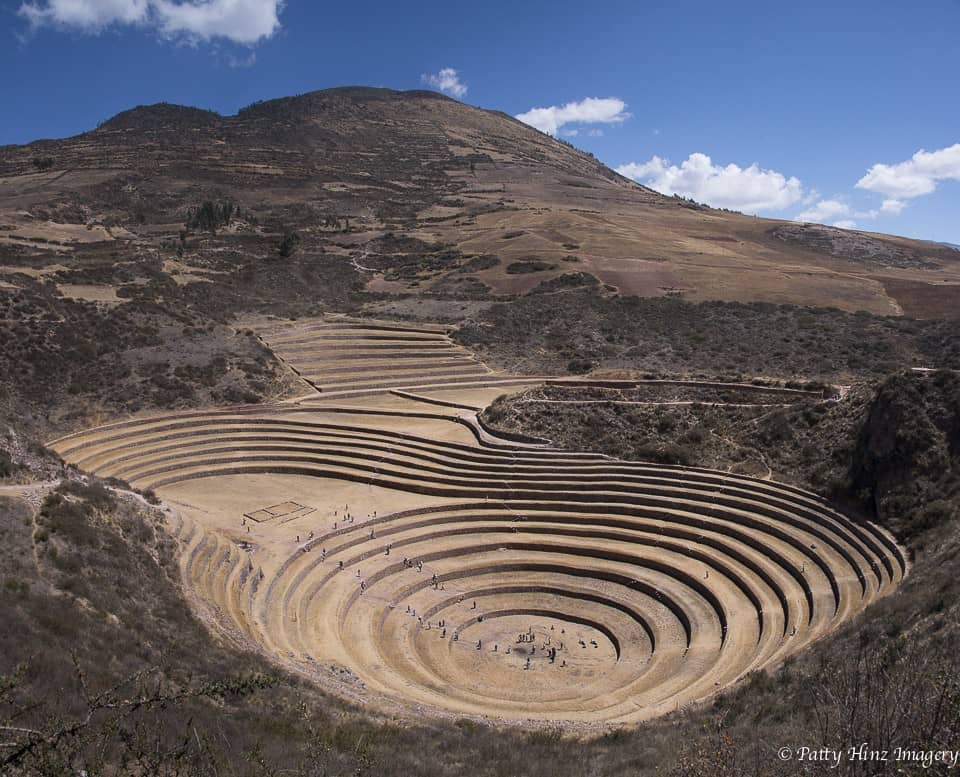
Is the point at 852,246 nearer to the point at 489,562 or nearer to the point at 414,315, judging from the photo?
the point at 414,315

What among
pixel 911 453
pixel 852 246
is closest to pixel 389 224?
pixel 852 246

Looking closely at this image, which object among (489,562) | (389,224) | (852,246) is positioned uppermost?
(852,246)

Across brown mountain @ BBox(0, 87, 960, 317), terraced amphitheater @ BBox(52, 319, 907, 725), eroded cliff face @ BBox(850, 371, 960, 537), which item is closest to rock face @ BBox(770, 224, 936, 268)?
brown mountain @ BBox(0, 87, 960, 317)

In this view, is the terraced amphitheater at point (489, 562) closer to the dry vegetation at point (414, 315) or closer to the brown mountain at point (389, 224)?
the dry vegetation at point (414, 315)

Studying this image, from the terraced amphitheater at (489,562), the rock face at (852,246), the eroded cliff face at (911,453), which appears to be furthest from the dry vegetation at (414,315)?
the terraced amphitheater at (489,562)

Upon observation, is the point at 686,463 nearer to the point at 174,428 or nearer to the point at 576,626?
the point at 576,626

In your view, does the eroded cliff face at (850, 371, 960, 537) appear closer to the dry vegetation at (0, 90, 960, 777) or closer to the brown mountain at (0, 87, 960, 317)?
the dry vegetation at (0, 90, 960, 777)

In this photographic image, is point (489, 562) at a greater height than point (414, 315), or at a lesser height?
lesser
